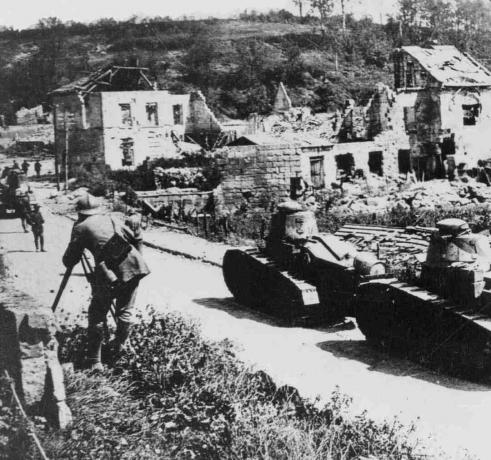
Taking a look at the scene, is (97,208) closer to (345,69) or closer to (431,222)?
(431,222)

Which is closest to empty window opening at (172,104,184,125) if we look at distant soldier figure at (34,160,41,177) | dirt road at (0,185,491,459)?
distant soldier figure at (34,160,41,177)

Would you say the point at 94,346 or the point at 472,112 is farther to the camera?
the point at 472,112

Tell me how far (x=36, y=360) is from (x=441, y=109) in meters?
37.5

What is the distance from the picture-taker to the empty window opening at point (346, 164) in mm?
35938

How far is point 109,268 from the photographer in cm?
793

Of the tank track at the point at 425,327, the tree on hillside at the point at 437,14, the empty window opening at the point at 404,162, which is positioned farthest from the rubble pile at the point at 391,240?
the tree on hillside at the point at 437,14

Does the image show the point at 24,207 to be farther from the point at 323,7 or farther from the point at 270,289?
the point at 323,7

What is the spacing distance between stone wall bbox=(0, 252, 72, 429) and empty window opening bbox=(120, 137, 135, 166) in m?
35.4

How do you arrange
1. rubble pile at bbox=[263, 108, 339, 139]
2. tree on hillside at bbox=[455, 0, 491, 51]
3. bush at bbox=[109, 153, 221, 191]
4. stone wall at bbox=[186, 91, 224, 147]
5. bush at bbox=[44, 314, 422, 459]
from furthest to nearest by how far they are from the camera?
1. tree on hillside at bbox=[455, 0, 491, 51]
2. stone wall at bbox=[186, 91, 224, 147]
3. rubble pile at bbox=[263, 108, 339, 139]
4. bush at bbox=[109, 153, 221, 191]
5. bush at bbox=[44, 314, 422, 459]

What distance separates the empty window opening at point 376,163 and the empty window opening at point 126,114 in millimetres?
14200

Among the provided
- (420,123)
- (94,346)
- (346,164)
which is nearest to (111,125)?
(346,164)

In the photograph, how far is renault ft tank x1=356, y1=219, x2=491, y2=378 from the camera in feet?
27.7

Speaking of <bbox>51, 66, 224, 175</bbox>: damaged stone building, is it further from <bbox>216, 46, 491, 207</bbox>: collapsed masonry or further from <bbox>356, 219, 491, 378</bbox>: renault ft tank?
<bbox>356, 219, 491, 378</bbox>: renault ft tank

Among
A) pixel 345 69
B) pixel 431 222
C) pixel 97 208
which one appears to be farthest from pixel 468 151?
pixel 97 208
